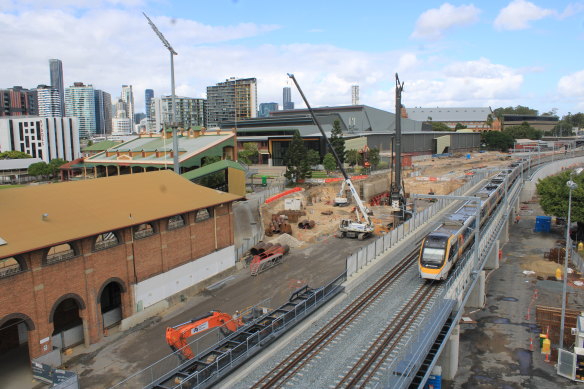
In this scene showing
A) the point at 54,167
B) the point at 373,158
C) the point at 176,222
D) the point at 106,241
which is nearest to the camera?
the point at 106,241

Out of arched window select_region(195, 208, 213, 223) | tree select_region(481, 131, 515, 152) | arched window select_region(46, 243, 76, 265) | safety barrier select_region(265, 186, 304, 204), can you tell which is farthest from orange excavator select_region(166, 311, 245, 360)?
tree select_region(481, 131, 515, 152)

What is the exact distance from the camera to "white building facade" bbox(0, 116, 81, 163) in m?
144

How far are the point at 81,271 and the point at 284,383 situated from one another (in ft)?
48.2

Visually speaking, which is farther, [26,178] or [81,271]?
[26,178]

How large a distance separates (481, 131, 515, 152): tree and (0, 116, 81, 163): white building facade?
150 metres

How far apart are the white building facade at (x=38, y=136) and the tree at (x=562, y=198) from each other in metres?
140

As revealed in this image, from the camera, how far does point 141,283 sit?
31.1 meters

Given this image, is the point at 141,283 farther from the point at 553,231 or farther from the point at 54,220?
the point at 553,231

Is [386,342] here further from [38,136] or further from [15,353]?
[38,136]

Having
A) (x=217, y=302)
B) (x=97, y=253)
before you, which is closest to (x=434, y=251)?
(x=217, y=302)

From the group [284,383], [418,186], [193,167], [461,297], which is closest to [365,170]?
[418,186]

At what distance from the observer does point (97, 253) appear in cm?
2803

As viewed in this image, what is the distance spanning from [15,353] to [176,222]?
1294 cm

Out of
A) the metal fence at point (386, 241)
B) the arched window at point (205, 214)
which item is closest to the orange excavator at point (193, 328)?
the metal fence at point (386, 241)
